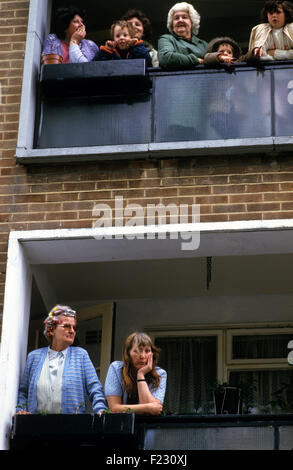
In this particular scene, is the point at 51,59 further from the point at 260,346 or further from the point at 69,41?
the point at 260,346

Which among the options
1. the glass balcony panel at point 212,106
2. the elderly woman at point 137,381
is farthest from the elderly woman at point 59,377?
the glass balcony panel at point 212,106

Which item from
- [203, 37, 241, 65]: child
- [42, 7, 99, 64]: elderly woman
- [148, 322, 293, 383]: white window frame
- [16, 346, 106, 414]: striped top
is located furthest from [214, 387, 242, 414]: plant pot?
[42, 7, 99, 64]: elderly woman

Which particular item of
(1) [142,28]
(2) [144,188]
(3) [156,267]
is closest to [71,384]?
(2) [144,188]

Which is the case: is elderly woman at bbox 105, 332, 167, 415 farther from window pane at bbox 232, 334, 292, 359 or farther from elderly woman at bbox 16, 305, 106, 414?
window pane at bbox 232, 334, 292, 359

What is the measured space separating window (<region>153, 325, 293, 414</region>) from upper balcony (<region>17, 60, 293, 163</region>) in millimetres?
2615

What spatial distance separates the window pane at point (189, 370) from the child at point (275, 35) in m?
3.30

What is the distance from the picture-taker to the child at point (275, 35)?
1155 centimetres

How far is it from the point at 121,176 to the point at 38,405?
7.79 feet

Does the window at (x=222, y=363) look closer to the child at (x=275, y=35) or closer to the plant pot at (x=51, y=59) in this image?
the child at (x=275, y=35)

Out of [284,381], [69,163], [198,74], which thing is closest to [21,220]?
[69,163]

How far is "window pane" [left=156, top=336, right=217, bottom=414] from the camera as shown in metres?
12.4

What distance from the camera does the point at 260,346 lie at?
12734 mm

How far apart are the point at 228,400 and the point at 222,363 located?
4.00 feet

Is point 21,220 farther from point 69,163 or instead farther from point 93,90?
point 93,90
